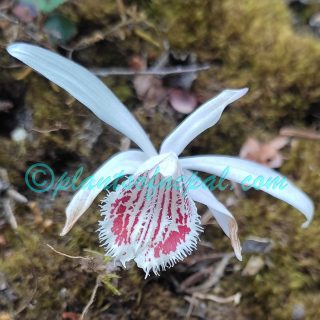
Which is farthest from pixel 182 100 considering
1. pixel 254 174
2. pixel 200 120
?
pixel 254 174

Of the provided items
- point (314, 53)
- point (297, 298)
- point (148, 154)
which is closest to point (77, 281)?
point (148, 154)

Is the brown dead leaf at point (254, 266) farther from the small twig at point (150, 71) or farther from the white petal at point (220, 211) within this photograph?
the small twig at point (150, 71)

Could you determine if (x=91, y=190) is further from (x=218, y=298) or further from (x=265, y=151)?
(x=265, y=151)

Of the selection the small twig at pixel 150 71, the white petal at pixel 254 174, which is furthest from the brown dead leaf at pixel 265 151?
the white petal at pixel 254 174

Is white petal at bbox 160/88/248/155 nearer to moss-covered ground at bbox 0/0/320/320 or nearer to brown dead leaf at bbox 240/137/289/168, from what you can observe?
moss-covered ground at bbox 0/0/320/320

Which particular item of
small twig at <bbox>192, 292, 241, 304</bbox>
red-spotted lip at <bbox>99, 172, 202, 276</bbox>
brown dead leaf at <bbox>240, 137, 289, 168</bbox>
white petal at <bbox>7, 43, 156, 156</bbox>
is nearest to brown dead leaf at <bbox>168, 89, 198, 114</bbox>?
brown dead leaf at <bbox>240, 137, 289, 168</bbox>

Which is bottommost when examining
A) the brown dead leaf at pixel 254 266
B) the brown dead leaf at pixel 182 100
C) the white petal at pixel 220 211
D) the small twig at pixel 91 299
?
the brown dead leaf at pixel 254 266

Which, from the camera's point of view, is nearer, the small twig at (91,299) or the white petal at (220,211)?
the white petal at (220,211)

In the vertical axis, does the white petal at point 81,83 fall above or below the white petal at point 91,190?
above
